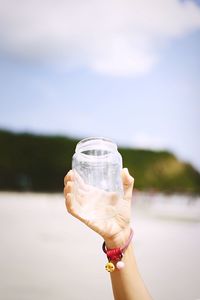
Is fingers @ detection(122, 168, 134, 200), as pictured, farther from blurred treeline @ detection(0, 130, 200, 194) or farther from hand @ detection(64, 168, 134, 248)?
blurred treeline @ detection(0, 130, 200, 194)

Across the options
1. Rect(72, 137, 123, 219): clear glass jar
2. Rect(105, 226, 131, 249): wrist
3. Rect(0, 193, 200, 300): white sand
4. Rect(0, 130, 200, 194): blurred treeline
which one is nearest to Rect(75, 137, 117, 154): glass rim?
Rect(72, 137, 123, 219): clear glass jar

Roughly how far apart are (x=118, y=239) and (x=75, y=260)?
2.72 metres

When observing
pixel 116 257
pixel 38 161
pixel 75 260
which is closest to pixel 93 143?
pixel 116 257

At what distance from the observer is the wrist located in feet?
2.48

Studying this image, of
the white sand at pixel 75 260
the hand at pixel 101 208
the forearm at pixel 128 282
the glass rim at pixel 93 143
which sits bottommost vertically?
the white sand at pixel 75 260

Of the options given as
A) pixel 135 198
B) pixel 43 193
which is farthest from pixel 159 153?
pixel 43 193

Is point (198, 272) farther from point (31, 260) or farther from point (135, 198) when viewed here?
point (135, 198)

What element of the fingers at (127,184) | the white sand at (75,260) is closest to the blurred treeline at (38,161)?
the white sand at (75,260)

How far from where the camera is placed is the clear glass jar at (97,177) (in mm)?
729

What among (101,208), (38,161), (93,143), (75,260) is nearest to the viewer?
(101,208)

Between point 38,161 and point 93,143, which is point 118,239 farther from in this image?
point 38,161

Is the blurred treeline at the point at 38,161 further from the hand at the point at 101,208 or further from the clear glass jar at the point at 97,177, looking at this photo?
the hand at the point at 101,208

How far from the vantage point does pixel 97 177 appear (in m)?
0.93

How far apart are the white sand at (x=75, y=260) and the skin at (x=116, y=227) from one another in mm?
1661
